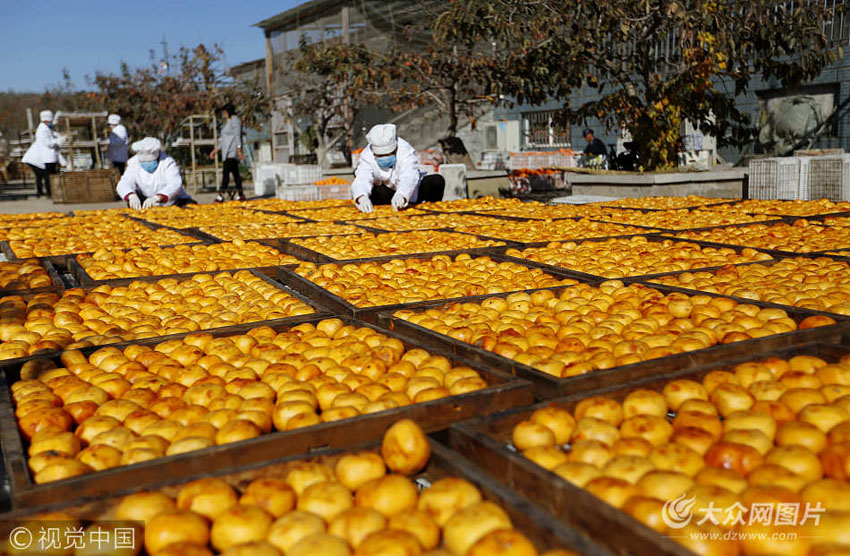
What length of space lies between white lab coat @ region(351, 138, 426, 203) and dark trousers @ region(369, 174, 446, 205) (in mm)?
319

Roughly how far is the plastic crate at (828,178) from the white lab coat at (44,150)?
15215 mm

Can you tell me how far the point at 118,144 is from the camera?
1647cm

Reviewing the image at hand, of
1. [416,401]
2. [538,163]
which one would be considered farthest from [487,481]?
[538,163]

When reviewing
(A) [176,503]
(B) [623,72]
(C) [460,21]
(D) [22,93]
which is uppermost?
(D) [22,93]

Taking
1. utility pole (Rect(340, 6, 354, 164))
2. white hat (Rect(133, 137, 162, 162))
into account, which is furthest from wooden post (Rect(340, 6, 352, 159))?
white hat (Rect(133, 137, 162, 162))

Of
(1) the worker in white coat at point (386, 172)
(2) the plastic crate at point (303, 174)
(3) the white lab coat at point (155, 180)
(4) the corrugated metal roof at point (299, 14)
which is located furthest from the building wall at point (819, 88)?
(4) the corrugated metal roof at point (299, 14)

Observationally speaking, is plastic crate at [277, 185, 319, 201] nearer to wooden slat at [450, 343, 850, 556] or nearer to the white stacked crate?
the white stacked crate

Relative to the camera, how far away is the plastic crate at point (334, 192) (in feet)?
34.7

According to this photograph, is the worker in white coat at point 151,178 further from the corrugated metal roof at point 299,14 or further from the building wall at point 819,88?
the corrugated metal roof at point 299,14

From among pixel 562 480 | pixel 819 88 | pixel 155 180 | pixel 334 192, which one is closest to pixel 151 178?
pixel 155 180

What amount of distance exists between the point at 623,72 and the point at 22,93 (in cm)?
5451

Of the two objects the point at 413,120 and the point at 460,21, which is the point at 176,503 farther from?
the point at 413,120

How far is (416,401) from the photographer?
2025 mm

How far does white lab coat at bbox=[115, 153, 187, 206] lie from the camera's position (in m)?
9.12
